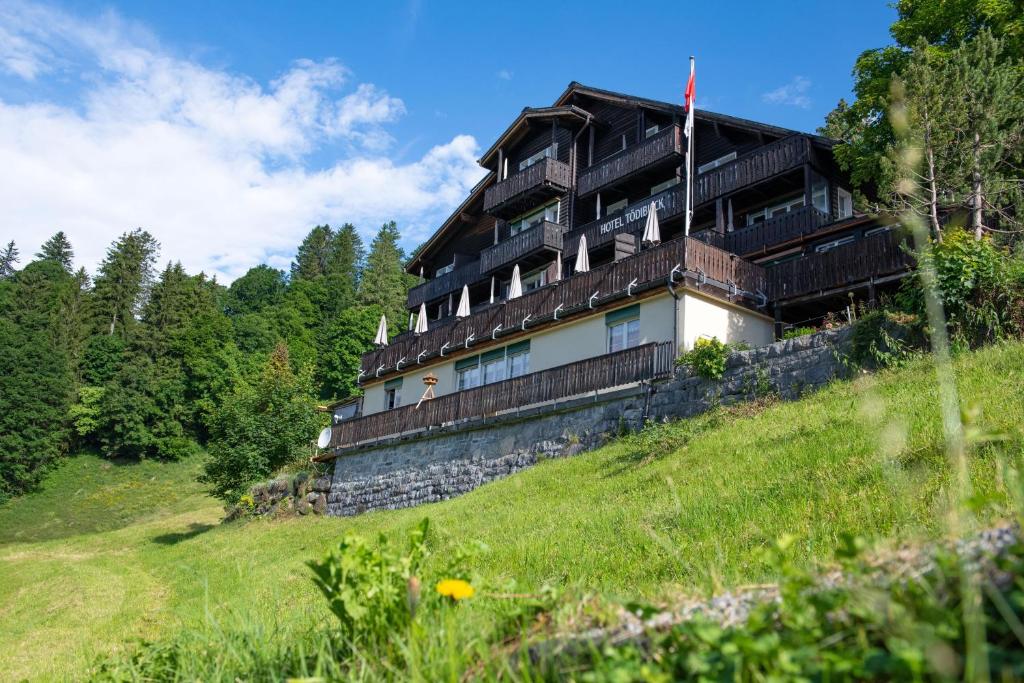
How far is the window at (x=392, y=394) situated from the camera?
30.7 m

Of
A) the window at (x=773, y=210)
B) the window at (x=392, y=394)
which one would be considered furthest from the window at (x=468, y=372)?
the window at (x=773, y=210)

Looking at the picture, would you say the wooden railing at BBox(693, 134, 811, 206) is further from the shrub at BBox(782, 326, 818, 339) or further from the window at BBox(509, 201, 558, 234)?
the window at BBox(509, 201, 558, 234)

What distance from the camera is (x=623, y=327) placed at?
2153cm

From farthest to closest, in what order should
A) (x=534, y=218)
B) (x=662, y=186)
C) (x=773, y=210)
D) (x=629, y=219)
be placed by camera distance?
(x=534, y=218) → (x=662, y=186) → (x=629, y=219) → (x=773, y=210)

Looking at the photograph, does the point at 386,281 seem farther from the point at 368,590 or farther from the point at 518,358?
the point at 368,590

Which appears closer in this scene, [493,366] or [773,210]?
[493,366]

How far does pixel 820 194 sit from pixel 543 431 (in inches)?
442

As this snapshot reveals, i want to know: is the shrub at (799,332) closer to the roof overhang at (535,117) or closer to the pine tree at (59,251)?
the roof overhang at (535,117)

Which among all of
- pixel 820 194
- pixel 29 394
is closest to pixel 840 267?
pixel 820 194

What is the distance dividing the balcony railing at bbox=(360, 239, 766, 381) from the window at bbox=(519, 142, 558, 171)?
942cm

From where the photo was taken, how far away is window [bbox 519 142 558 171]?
110 ft

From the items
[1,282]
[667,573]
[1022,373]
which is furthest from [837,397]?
[1,282]

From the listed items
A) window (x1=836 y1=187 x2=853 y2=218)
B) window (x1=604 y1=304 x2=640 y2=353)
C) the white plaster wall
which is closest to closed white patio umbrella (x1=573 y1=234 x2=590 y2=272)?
window (x1=604 y1=304 x2=640 y2=353)

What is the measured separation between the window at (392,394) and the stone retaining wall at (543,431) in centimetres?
311
